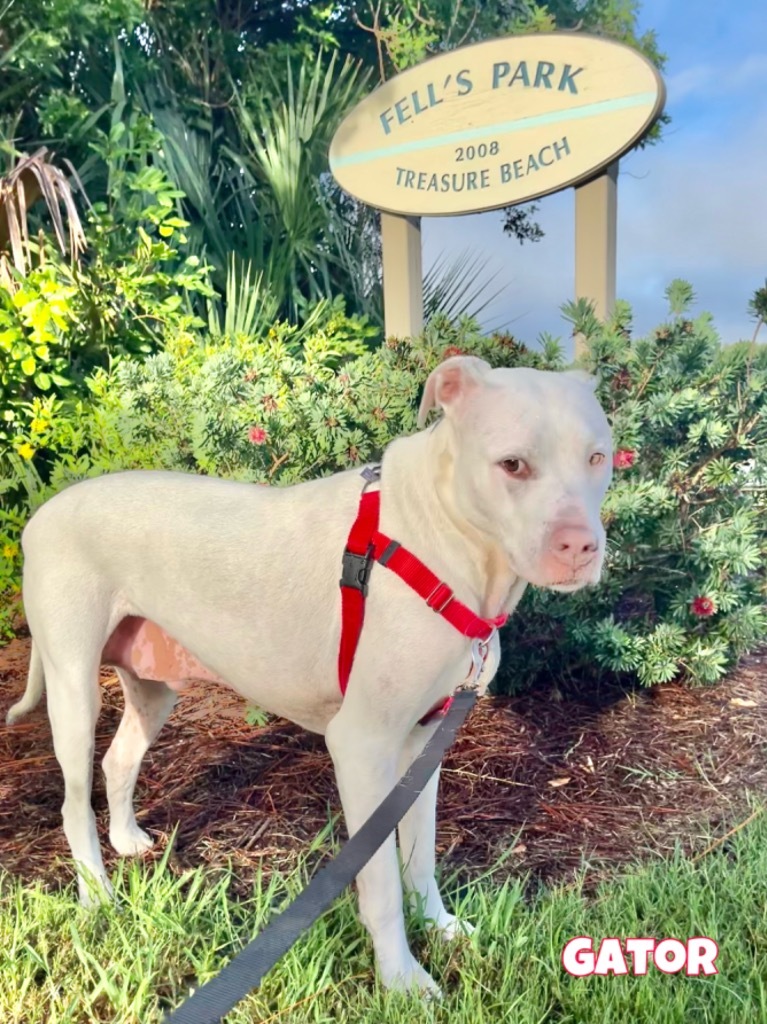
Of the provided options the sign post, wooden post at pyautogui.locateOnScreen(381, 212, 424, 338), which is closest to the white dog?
the sign post

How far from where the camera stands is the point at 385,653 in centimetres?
184

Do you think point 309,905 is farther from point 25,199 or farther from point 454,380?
point 25,199

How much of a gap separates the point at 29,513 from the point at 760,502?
377 cm

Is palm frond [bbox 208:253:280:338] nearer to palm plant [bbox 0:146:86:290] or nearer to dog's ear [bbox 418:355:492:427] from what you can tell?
palm plant [bbox 0:146:86:290]

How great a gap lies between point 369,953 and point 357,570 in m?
0.94

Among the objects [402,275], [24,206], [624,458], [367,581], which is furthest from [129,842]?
[24,206]

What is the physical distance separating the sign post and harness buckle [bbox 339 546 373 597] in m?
2.55

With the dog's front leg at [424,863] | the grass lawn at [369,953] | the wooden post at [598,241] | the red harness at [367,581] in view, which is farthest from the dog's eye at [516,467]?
the wooden post at [598,241]

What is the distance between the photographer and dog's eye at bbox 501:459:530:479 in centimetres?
163

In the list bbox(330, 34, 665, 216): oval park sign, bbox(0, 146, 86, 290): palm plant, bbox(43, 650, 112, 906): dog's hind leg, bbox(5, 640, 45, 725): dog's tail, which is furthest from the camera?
bbox(0, 146, 86, 290): palm plant

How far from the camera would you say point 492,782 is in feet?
10.2

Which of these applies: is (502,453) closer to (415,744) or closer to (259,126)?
(415,744)

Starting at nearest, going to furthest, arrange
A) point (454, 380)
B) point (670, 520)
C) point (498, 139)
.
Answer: point (454, 380)
point (670, 520)
point (498, 139)

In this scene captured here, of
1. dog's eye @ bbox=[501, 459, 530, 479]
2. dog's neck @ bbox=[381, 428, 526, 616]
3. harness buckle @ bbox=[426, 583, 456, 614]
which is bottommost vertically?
harness buckle @ bbox=[426, 583, 456, 614]
